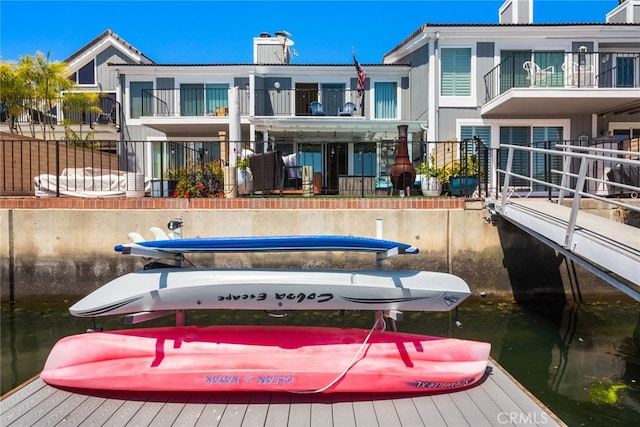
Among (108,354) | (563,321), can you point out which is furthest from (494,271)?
(108,354)

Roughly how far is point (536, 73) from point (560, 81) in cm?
143

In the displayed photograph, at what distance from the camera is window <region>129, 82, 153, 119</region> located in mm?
16047

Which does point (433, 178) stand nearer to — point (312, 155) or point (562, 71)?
point (312, 155)

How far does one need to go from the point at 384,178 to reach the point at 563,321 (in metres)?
6.81

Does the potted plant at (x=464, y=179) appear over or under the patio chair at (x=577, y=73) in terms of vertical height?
under

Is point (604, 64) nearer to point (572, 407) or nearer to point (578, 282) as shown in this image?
point (578, 282)

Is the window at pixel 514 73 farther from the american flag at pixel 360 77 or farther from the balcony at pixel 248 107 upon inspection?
the american flag at pixel 360 77

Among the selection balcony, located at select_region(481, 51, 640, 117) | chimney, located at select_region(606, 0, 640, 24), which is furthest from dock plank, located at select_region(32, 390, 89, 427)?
chimney, located at select_region(606, 0, 640, 24)

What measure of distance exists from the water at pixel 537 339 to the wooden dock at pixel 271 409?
1.21 meters

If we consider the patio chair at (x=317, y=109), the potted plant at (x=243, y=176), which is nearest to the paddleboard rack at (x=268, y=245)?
the potted plant at (x=243, y=176)

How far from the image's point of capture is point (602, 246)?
12.7 feet

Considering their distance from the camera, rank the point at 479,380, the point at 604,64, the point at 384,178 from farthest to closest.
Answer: the point at 604,64 < the point at 384,178 < the point at 479,380

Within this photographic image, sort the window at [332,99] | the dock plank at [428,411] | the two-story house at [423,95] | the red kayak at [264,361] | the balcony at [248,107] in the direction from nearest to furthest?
1. the dock plank at [428,411]
2. the red kayak at [264,361]
3. the two-story house at [423,95]
4. the balcony at [248,107]
5. the window at [332,99]

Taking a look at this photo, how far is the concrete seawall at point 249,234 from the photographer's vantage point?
6.95m
